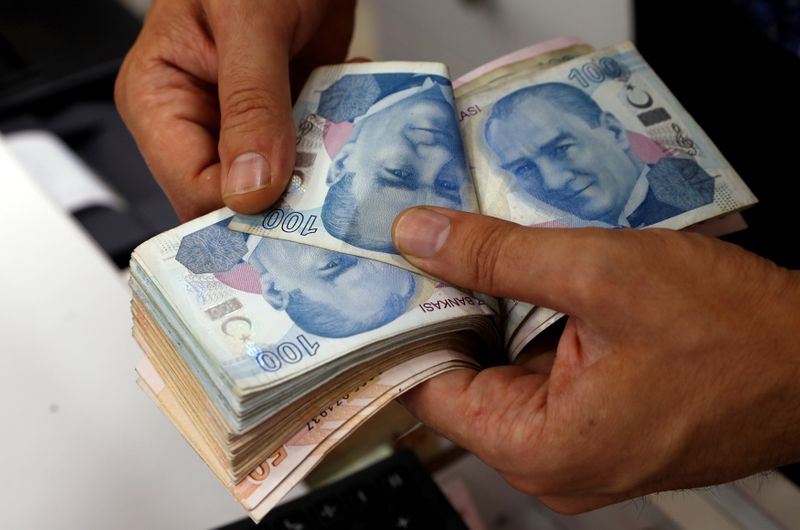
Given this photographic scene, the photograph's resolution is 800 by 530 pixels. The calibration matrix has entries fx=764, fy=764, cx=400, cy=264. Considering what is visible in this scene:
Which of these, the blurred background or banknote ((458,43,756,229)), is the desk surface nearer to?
the blurred background

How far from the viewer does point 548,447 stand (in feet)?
1.75

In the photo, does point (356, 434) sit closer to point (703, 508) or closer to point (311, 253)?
point (311, 253)

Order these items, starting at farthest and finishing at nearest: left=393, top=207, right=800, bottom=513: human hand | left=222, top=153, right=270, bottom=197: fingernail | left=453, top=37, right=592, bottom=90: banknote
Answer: left=453, top=37, right=592, bottom=90: banknote → left=222, top=153, right=270, bottom=197: fingernail → left=393, top=207, right=800, bottom=513: human hand

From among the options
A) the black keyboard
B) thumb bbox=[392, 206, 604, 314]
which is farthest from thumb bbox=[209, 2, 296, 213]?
the black keyboard

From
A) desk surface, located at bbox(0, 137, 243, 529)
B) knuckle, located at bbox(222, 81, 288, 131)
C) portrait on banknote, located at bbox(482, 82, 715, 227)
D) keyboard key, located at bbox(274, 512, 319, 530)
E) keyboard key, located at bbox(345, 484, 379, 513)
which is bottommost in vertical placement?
desk surface, located at bbox(0, 137, 243, 529)

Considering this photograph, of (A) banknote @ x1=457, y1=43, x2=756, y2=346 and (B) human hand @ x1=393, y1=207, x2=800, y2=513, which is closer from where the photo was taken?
(B) human hand @ x1=393, y1=207, x2=800, y2=513

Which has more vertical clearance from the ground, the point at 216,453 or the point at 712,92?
the point at 712,92

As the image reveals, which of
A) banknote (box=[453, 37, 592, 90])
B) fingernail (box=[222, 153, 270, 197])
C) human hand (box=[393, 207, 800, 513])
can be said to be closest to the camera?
human hand (box=[393, 207, 800, 513])

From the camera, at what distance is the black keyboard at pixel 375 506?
65 centimetres

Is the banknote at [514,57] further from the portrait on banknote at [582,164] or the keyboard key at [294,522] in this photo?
the keyboard key at [294,522]

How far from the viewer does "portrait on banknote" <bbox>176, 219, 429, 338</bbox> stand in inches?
23.7

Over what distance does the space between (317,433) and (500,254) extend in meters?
0.20

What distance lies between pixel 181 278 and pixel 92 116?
96cm

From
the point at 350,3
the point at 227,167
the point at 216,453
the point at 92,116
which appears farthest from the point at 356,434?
the point at 92,116
